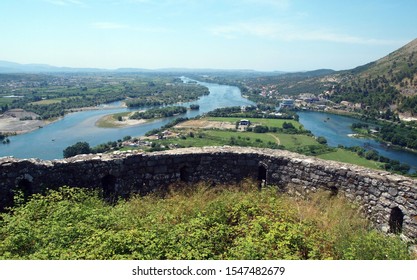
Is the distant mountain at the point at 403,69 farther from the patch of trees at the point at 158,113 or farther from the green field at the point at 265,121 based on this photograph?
the patch of trees at the point at 158,113

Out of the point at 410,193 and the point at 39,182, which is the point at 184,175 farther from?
the point at 410,193

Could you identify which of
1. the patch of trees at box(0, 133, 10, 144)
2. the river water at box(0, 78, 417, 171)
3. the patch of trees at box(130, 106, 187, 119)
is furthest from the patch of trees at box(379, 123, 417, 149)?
the patch of trees at box(0, 133, 10, 144)

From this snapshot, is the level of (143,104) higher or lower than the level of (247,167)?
lower

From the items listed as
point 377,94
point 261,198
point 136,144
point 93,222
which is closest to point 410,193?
point 261,198

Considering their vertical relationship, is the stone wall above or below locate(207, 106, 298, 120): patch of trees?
above

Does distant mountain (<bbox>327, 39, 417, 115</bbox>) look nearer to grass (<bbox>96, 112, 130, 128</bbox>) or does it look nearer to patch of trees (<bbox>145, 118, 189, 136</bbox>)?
patch of trees (<bbox>145, 118, 189, 136</bbox>)

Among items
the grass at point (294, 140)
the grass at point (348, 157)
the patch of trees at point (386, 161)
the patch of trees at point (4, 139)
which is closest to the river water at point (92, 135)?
the patch of trees at point (4, 139)

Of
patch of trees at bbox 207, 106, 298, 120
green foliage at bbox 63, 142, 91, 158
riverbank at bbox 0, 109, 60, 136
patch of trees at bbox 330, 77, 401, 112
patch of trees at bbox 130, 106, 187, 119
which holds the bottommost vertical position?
riverbank at bbox 0, 109, 60, 136
